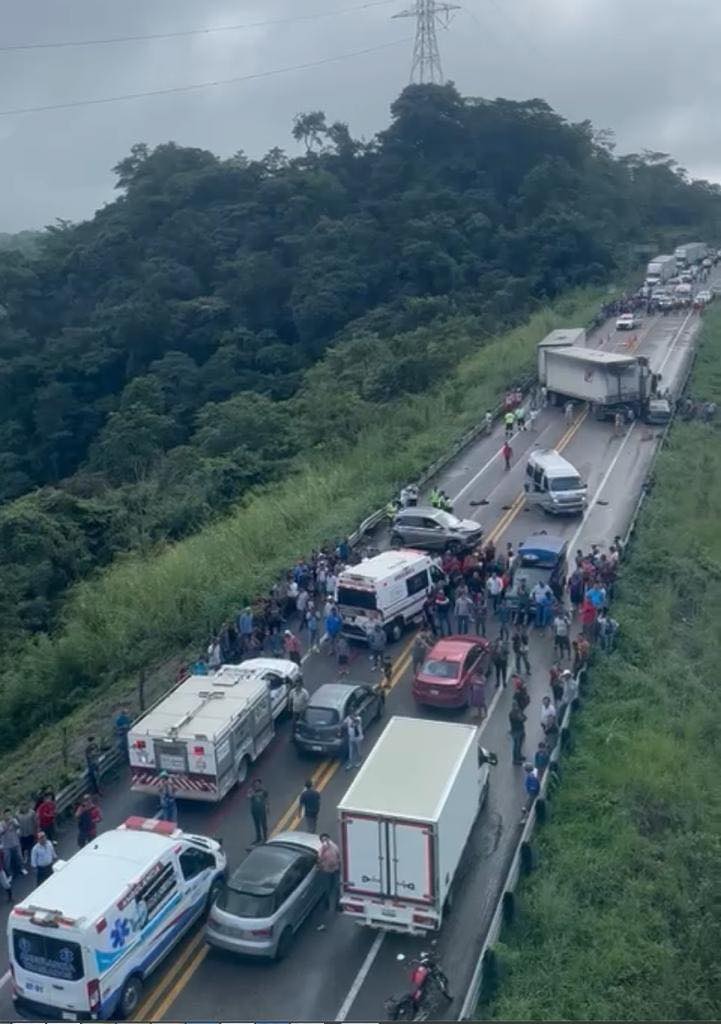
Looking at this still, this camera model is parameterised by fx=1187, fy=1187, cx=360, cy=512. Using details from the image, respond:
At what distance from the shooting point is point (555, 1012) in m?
17.4

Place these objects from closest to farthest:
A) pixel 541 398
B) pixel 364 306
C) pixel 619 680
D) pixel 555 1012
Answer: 1. pixel 555 1012
2. pixel 619 680
3. pixel 541 398
4. pixel 364 306

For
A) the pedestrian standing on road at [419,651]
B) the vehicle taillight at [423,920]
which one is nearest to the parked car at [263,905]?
the vehicle taillight at [423,920]

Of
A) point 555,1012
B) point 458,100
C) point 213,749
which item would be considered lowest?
point 555,1012

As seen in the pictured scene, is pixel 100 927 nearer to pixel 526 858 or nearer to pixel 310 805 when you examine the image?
pixel 310 805

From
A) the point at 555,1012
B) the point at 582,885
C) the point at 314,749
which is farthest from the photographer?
the point at 314,749

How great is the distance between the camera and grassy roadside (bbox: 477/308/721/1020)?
59.9 feet

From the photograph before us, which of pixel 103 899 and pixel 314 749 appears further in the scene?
pixel 314 749

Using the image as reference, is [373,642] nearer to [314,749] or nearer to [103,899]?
[314,749]

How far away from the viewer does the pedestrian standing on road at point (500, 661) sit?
1044 inches

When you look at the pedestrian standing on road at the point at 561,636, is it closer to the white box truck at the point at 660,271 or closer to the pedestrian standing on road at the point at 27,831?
the pedestrian standing on road at the point at 27,831

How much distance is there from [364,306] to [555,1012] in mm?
67111

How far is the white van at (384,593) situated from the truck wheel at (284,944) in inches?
445

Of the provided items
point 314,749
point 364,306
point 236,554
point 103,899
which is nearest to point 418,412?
point 236,554

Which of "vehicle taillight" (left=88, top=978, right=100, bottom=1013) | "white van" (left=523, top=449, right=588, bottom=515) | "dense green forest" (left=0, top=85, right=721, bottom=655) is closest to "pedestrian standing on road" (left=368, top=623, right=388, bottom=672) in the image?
"white van" (left=523, top=449, right=588, bottom=515)
